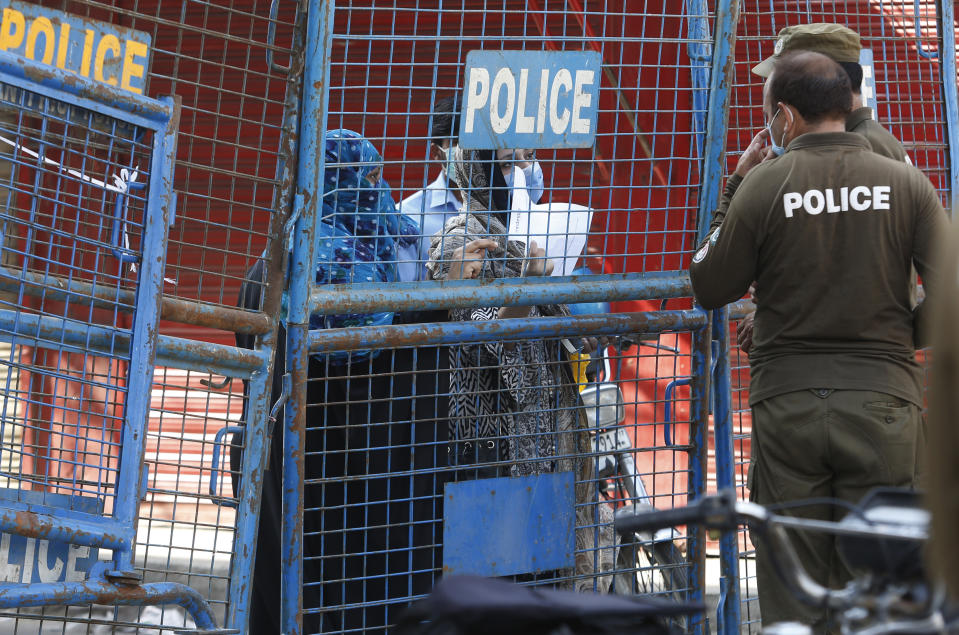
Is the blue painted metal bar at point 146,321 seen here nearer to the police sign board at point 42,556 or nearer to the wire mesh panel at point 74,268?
the wire mesh panel at point 74,268

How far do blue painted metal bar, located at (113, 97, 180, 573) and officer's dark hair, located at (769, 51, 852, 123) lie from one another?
1.81 meters

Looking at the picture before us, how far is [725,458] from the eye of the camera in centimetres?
381

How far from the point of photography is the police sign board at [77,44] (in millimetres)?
2744

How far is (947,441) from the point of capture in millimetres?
1171

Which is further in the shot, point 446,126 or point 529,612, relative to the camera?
point 446,126

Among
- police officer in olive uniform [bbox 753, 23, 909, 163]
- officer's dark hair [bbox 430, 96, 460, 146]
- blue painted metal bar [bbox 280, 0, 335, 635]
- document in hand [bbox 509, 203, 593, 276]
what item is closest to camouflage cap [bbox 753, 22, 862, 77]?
police officer in olive uniform [bbox 753, 23, 909, 163]

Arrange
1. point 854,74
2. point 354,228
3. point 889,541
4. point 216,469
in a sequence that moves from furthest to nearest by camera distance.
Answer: point 854,74 → point 354,228 → point 216,469 → point 889,541

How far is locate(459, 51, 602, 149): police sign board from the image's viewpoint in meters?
3.36

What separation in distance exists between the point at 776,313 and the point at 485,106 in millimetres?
1125

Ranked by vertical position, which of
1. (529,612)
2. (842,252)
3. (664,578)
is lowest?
(664,578)

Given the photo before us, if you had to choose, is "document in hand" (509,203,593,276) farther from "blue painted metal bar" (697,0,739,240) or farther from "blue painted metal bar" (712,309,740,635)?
"blue painted metal bar" (712,309,740,635)

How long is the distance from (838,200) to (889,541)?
1797mm

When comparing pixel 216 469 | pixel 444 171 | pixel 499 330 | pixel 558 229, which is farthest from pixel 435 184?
pixel 216 469

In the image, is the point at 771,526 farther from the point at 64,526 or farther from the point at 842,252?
the point at 64,526
